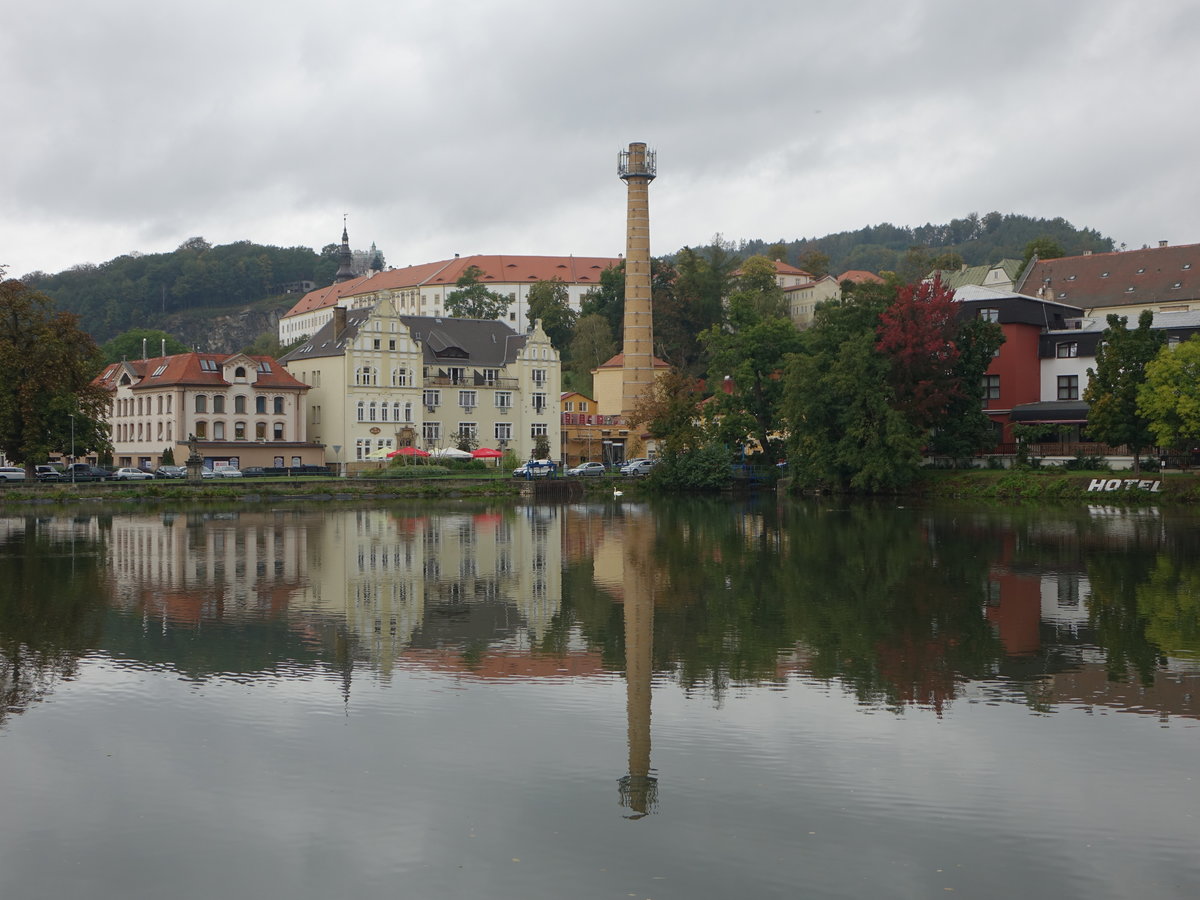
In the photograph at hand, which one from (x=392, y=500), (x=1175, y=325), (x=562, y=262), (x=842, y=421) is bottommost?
(x=392, y=500)

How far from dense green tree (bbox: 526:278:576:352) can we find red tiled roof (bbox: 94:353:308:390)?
38.6 m

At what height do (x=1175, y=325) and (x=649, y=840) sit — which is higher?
(x=1175, y=325)

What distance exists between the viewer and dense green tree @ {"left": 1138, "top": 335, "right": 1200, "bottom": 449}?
53.6 meters

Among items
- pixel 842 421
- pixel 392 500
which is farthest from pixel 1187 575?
pixel 392 500

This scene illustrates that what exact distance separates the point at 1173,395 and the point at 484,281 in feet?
335

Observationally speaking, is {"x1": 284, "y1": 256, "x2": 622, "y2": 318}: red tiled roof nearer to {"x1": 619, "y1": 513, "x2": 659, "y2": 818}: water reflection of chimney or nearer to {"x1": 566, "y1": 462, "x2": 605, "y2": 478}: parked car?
{"x1": 566, "y1": 462, "x2": 605, "y2": 478}: parked car

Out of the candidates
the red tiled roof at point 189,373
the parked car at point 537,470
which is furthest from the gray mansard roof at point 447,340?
the parked car at point 537,470

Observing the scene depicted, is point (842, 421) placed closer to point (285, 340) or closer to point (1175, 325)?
point (1175, 325)

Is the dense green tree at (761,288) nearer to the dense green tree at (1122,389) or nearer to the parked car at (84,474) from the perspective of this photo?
the dense green tree at (1122,389)

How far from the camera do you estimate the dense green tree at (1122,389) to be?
5691 cm

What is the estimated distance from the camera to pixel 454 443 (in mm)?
83375

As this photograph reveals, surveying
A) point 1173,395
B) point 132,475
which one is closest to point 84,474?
point 132,475

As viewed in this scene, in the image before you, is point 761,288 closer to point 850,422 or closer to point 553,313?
point 553,313

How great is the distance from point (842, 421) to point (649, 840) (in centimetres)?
5448
